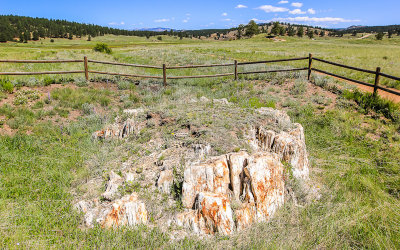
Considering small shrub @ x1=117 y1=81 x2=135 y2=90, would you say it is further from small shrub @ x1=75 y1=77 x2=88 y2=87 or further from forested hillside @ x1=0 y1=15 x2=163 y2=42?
forested hillside @ x1=0 y1=15 x2=163 y2=42

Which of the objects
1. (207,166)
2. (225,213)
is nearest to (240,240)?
(225,213)

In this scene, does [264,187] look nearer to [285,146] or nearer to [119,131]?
[285,146]

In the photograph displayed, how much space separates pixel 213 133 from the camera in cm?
603

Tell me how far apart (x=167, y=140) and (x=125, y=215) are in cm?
243

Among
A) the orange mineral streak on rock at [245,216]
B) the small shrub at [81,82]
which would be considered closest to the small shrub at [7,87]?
the small shrub at [81,82]

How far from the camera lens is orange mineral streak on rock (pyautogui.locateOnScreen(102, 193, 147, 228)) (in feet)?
13.7

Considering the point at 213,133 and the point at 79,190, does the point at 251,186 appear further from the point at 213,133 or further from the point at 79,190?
the point at 79,190

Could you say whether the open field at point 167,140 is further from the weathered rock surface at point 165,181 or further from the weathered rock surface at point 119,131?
the weathered rock surface at point 119,131

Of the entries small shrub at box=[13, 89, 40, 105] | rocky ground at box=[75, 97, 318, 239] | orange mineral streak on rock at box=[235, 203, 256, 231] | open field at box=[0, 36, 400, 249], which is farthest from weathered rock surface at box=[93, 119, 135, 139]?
small shrub at box=[13, 89, 40, 105]

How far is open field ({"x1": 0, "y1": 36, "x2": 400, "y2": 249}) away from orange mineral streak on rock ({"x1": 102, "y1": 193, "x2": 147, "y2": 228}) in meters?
0.19

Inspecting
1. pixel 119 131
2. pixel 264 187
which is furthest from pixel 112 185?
pixel 264 187

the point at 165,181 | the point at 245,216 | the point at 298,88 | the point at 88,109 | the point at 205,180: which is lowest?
the point at 245,216

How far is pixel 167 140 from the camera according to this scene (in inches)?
248

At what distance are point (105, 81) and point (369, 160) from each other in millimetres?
12490
